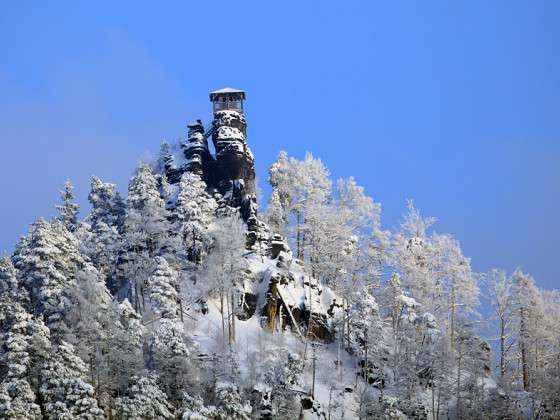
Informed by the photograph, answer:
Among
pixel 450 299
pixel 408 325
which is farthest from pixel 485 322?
pixel 408 325

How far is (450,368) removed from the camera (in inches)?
2485

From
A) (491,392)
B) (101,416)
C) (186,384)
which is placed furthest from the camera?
(491,392)

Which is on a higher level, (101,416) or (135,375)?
(135,375)

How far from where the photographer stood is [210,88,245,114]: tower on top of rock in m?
86.8

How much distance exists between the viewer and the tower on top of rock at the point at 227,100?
285ft

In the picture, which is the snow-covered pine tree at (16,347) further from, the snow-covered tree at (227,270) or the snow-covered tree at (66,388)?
the snow-covered tree at (227,270)

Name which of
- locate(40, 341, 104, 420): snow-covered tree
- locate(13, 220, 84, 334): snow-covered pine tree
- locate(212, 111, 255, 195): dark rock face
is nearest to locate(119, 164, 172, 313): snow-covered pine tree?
locate(13, 220, 84, 334): snow-covered pine tree

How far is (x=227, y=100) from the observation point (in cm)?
8725

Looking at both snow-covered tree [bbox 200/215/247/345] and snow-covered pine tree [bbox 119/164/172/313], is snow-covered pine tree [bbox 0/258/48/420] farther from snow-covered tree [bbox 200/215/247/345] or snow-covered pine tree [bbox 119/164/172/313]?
snow-covered tree [bbox 200/215/247/345]

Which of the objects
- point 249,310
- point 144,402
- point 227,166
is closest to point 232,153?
point 227,166

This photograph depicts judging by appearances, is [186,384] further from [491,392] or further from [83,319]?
[491,392]

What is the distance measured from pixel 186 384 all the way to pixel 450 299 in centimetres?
3006

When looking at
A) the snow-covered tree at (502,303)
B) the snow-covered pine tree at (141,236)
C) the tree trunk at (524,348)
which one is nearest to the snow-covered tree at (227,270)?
the snow-covered pine tree at (141,236)

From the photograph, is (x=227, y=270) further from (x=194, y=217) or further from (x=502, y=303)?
(x=502, y=303)
